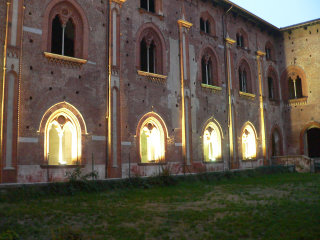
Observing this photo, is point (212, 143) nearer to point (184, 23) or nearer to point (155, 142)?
point (155, 142)

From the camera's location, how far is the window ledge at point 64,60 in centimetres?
1199

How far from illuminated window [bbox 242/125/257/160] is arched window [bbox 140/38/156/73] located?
306 inches

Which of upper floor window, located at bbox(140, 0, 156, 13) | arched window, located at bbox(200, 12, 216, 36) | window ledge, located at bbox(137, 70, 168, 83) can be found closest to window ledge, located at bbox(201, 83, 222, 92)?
window ledge, located at bbox(137, 70, 168, 83)

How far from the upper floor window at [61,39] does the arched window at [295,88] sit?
16.4 meters

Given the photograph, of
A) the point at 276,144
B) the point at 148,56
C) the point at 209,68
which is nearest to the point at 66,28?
the point at 148,56

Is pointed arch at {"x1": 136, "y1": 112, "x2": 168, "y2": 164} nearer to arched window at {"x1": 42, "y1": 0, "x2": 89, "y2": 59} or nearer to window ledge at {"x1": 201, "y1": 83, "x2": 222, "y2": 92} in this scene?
window ledge at {"x1": 201, "y1": 83, "x2": 222, "y2": 92}

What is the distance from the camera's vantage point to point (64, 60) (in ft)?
40.5

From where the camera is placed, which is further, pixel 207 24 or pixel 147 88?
pixel 207 24

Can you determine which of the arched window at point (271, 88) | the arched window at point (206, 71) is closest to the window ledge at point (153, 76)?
the arched window at point (206, 71)

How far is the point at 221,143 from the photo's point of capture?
60.0 feet

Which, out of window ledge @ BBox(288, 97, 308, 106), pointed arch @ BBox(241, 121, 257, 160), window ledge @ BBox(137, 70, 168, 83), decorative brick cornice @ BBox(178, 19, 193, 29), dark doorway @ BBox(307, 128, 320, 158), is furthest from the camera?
dark doorway @ BBox(307, 128, 320, 158)

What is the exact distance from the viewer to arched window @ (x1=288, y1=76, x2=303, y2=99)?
2362cm

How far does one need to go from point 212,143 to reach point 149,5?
25.5 ft

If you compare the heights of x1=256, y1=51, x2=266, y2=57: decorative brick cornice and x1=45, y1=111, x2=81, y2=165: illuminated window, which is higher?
x1=256, y1=51, x2=266, y2=57: decorative brick cornice
